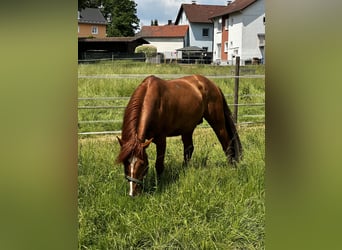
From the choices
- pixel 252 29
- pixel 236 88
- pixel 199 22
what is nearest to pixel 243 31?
pixel 252 29

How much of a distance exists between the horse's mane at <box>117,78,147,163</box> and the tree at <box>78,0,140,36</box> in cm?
21

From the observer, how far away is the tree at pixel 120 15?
4.69 ft

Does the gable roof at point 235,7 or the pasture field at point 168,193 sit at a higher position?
the gable roof at point 235,7

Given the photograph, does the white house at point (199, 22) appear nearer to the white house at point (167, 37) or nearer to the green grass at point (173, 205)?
the white house at point (167, 37)

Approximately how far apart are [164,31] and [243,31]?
1.03 feet

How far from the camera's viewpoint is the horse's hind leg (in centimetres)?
175

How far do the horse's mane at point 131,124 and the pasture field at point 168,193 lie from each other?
→ 0.14ft

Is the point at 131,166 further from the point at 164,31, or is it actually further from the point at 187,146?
the point at 164,31

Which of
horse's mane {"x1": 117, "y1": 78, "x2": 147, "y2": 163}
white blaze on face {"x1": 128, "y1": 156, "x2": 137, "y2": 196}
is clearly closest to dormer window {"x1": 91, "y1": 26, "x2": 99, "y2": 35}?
horse's mane {"x1": 117, "y1": 78, "x2": 147, "y2": 163}

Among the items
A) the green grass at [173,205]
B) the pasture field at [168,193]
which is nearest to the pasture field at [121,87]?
the pasture field at [168,193]

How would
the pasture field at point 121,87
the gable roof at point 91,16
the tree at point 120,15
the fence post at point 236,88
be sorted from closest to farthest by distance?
the gable roof at point 91,16 < the tree at point 120,15 < the pasture field at point 121,87 < the fence post at point 236,88
